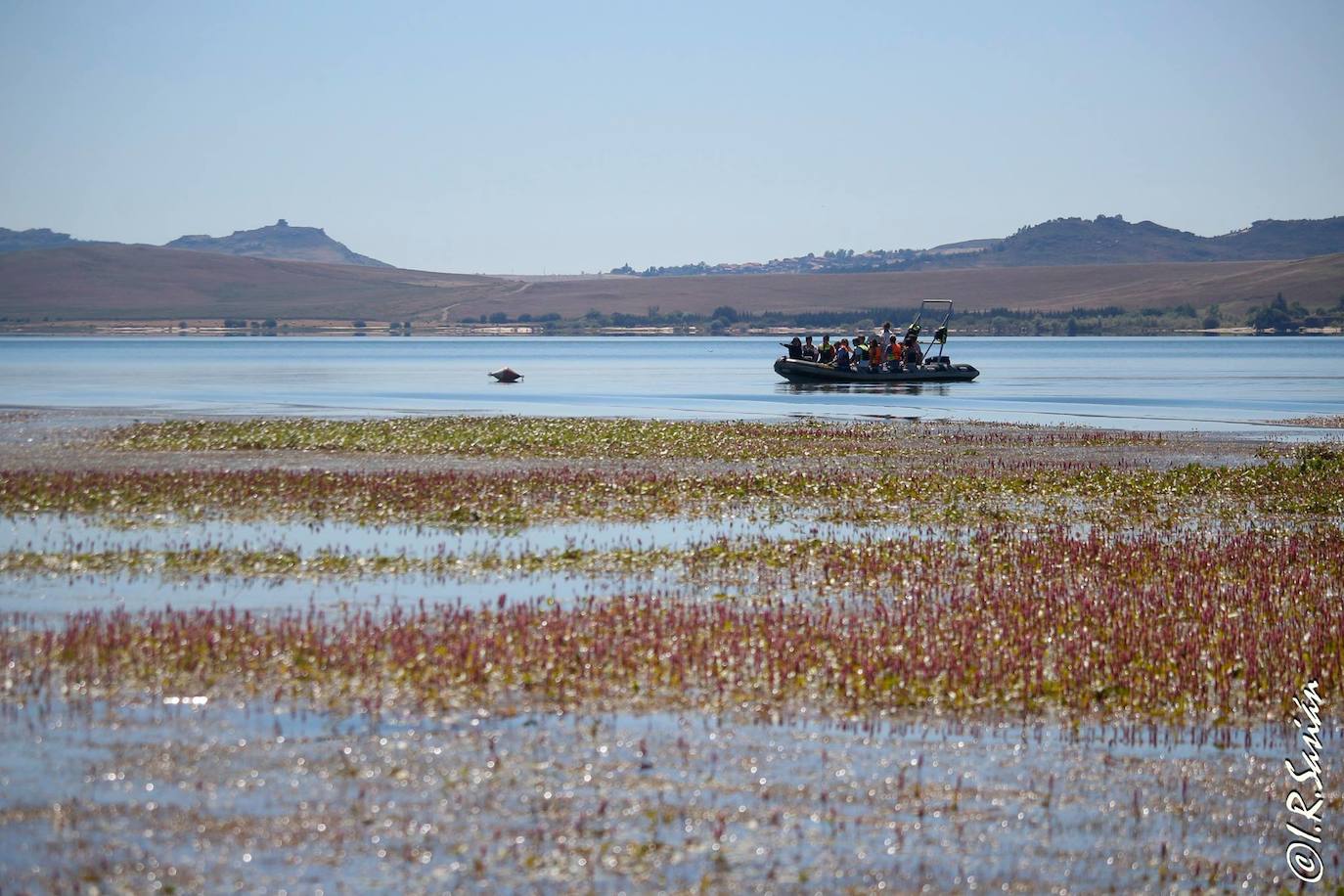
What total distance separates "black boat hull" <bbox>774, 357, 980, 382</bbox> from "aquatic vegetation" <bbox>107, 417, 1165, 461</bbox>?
22.2 meters

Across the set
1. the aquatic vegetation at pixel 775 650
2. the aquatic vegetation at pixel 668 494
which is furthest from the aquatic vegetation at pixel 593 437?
the aquatic vegetation at pixel 775 650

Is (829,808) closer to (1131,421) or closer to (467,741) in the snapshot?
(467,741)

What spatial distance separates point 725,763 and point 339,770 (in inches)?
96.7

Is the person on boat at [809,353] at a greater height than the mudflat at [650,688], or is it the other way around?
the person on boat at [809,353]

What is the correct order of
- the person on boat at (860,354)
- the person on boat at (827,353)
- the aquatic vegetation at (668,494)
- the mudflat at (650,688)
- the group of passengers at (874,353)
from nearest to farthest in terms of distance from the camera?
the mudflat at (650,688), the aquatic vegetation at (668,494), the group of passengers at (874,353), the person on boat at (860,354), the person on boat at (827,353)

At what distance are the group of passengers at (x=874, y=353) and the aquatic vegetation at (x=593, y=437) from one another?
74.3 ft

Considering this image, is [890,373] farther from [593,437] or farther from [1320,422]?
[593,437]

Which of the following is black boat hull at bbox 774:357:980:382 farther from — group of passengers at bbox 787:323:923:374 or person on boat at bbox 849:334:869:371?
person on boat at bbox 849:334:869:371

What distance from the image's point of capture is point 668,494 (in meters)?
25.0

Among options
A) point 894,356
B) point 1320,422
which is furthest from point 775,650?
point 894,356

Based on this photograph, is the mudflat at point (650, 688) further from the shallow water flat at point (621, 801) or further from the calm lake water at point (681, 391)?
the calm lake water at point (681, 391)

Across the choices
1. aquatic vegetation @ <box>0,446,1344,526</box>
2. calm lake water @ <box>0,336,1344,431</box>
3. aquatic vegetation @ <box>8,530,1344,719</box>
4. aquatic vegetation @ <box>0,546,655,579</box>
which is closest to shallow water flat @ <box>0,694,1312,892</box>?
aquatic vegetation @ <box>8,530,1344,719</box>

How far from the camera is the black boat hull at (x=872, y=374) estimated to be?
215 feet

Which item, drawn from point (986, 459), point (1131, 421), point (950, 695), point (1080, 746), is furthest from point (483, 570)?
point (1131, 421)
